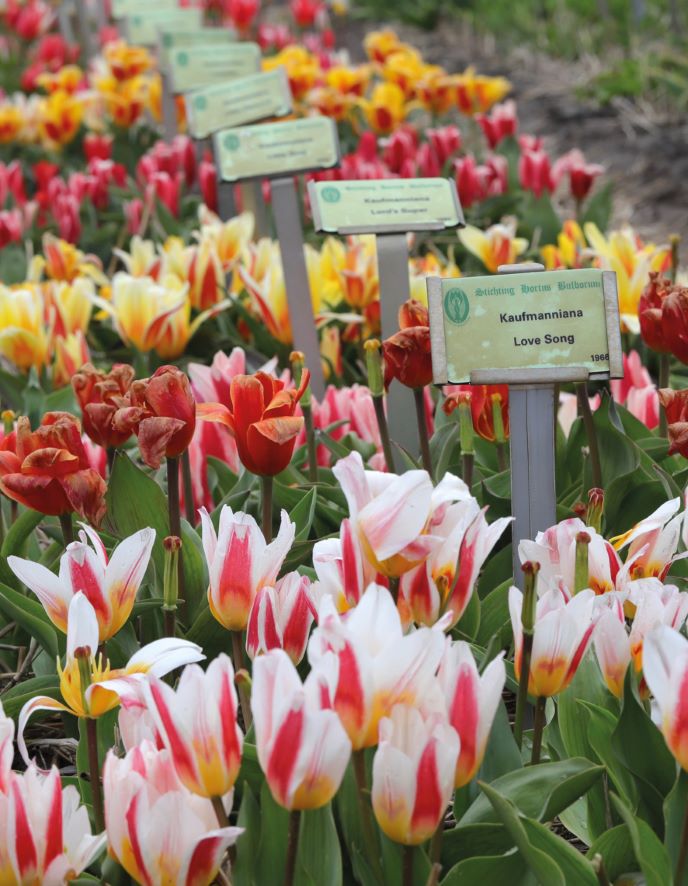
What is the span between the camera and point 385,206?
2.11 metres

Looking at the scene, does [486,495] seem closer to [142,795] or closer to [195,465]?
[195,465]

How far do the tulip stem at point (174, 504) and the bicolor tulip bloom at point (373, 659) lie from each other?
1.70 feet

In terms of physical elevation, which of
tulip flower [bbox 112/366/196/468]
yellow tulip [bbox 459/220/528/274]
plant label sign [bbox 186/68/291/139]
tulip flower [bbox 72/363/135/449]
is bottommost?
yellow tulip [bbox 459/220/528/274]

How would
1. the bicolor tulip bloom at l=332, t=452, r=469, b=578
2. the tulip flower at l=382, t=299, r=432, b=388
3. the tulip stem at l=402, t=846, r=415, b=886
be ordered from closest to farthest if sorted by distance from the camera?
the tulip stem at l=402, t=846, r=415, b=886 → the bicolor tulip bloom at l=332, t=452, r=469, b=578 → the tulip flower at l=382, t=299, r=432, b=388

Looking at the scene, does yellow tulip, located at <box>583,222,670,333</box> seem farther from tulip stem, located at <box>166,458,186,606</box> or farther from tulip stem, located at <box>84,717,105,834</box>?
tulip stem, located at <box>84,717,105,834</box>


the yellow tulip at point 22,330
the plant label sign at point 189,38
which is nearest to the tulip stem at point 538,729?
the yellow tulip at point 22,330

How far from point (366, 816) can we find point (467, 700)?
159 mm

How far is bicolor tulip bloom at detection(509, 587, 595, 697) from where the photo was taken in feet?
3.81

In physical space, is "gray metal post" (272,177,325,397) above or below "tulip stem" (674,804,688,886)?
above

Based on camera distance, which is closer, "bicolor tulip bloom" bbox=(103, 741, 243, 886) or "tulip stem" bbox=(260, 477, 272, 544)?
"bicolor tulip bloom" bbox=(103, 741, 243, 886)

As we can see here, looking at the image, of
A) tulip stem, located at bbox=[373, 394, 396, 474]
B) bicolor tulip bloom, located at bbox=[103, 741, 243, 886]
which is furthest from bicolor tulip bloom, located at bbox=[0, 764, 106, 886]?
tulip stem, located at bbox=[373, 394, 396, 474]

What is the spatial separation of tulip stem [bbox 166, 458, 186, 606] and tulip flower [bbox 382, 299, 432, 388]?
1.09ft

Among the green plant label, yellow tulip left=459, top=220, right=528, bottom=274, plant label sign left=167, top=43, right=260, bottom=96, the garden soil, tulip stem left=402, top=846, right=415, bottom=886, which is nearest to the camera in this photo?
tulip stem left=402, top=846, right=415, bottom=886

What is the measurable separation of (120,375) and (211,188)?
256cm
